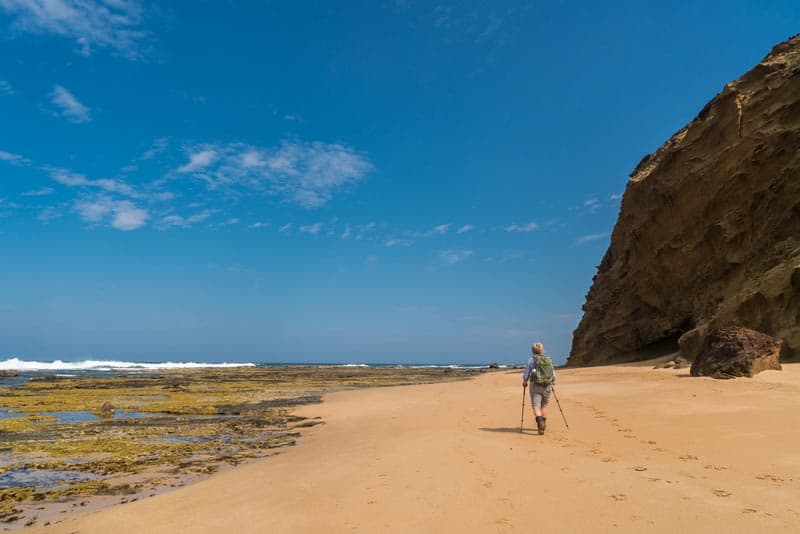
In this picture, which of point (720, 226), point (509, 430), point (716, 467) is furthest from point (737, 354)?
point (720, 226)

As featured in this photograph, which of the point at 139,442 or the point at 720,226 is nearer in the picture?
the point at 139,442

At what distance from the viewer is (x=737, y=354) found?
1511 cm

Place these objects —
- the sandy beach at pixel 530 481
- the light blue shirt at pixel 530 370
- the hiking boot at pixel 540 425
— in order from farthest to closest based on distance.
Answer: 1. the light blue shirt at pixel 530 370
2. the hiking boot at pixel 540 425
3. the sandy beach at pixel 530 481

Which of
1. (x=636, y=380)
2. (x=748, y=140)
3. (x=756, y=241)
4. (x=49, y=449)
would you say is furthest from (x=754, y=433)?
(x=748, y=140)

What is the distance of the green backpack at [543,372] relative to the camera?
407 inches

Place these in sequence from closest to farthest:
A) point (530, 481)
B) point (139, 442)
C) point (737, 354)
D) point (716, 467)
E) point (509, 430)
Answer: point (530, 481) → point (716, 467) → point (509, 430) → point (139, 442) → point (737, 354)

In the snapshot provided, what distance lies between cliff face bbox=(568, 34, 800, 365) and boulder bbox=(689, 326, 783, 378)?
4.94 m

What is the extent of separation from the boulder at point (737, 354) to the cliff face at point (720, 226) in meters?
4.94

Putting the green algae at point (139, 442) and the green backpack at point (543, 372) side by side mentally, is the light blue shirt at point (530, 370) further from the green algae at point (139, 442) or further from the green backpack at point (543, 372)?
the green algae at point (139, 442)

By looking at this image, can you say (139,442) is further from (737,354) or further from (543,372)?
(737,354)

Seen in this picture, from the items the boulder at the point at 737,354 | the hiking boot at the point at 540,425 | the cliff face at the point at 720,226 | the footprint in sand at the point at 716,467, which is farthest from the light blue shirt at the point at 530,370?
the cliff face at the point at 720,226

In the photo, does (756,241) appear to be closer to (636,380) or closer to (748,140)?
(748,140)

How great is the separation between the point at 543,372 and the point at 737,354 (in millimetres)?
9024

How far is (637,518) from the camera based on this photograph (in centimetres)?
473
